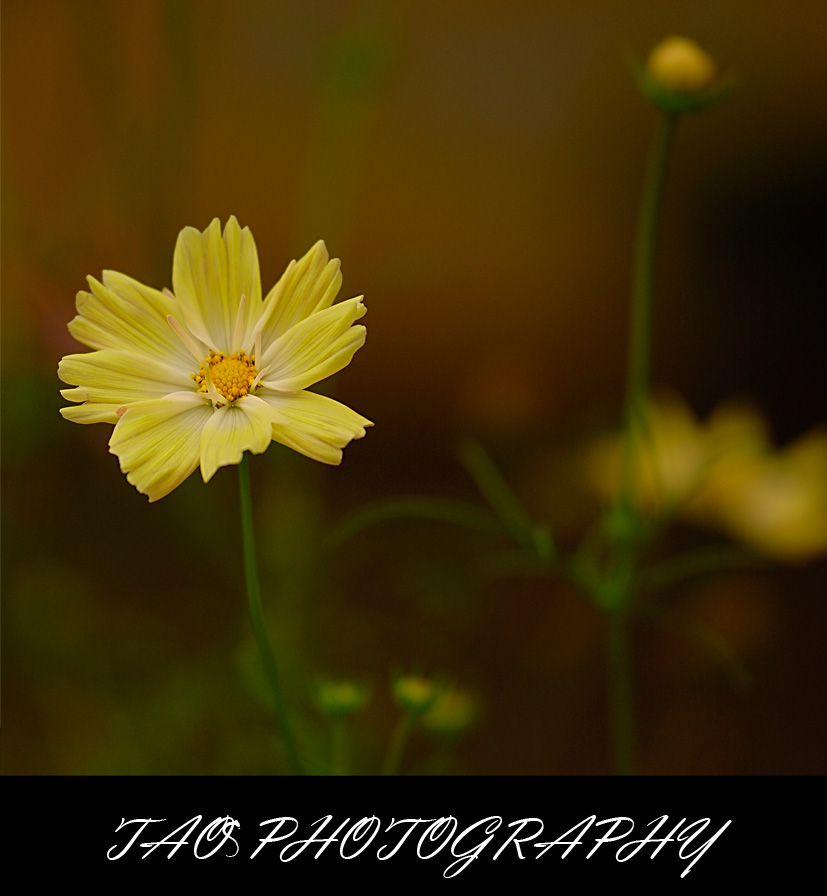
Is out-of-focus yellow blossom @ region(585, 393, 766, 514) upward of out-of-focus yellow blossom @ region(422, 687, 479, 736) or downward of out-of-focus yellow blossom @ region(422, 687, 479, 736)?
upward

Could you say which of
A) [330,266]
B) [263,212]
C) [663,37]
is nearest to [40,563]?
[330,266]

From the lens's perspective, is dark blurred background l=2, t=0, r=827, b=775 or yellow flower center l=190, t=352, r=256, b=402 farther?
dark blurred background l=2, t=0, r=827, b=775

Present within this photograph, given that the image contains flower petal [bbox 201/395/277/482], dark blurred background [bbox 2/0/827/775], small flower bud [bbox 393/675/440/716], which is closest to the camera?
flower petal [bbox 201/395/277/482]

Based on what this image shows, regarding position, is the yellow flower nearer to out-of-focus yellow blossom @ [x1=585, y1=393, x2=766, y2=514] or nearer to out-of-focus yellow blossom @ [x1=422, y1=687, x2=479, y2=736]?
out-of-focus yellow blossom @ [x1=422, y1=687, x2=479, y2=736]

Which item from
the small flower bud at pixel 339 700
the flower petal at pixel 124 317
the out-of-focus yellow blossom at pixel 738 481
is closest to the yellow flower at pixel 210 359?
the flower petal at pixel 124 317

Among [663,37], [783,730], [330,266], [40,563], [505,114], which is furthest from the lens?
[505,114]

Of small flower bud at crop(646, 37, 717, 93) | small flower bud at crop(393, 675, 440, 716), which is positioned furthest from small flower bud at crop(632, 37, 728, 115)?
small flower bud at crop(393, 675, 440, 716)
